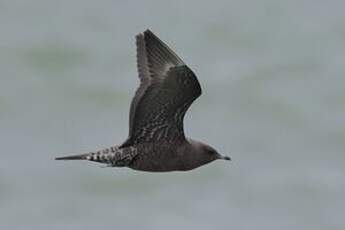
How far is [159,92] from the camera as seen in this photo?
33.9 ft

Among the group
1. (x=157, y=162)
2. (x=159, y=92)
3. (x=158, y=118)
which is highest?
(x=159, y=92)

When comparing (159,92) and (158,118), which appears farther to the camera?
(158,118)

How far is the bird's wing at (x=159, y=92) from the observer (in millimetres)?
10211

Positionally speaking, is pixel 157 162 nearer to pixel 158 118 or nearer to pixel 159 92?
pixel 158 118

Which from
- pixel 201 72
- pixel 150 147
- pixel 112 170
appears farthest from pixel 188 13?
pixel 150 147

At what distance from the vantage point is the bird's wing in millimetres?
10211

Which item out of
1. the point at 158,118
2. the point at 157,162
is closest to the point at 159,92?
the point at 158,118

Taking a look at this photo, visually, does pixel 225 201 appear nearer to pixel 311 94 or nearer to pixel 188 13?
pixel 311 94

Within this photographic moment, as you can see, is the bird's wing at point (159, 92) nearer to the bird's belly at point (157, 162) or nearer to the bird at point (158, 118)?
the bird at point (158, 118)

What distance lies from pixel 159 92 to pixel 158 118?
277mm

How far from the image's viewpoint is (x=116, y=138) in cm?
1811

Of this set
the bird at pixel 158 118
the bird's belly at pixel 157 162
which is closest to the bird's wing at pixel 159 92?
the bird at pixel 158 118

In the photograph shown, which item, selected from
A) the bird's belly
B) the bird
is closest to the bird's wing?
the bird

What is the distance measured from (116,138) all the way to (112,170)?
926 mm
